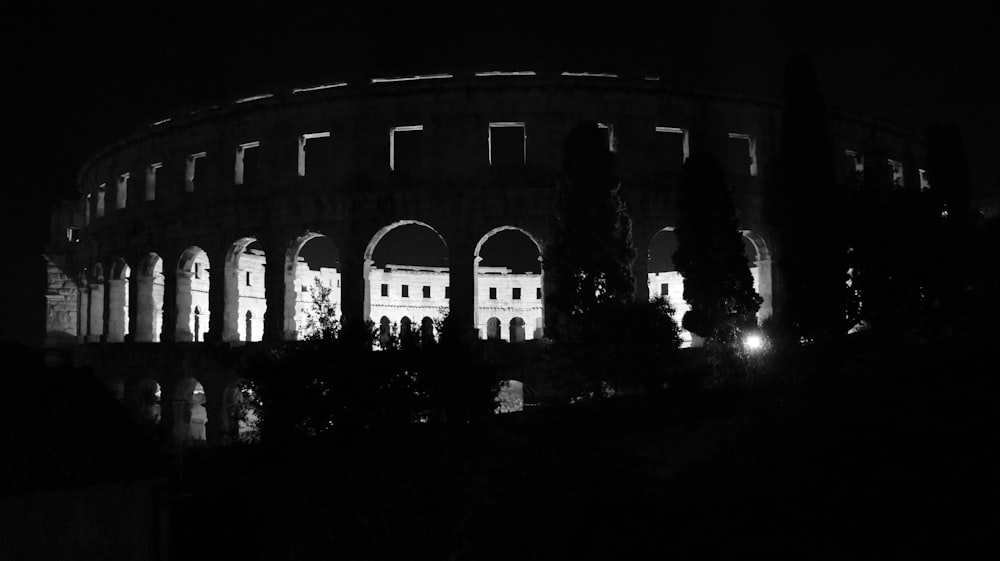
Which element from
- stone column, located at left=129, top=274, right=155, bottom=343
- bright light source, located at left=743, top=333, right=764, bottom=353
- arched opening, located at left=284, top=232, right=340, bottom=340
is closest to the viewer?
bright light source, located at left=743, top=333, right=764, bottom=353

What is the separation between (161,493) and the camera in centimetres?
1619

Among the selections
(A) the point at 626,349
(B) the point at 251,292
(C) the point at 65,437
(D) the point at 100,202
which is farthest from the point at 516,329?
(C) the point at 65,437

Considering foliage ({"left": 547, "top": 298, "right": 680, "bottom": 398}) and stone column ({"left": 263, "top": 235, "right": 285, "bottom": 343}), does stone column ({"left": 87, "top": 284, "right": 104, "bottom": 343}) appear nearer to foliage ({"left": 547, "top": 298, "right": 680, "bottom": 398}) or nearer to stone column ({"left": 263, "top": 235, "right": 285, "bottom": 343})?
stone column ({"left": 263, "top": 235, "right": 285, "bottom": 343})

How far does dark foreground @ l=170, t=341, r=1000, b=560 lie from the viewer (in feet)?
38.5

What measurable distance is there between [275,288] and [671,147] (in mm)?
15863

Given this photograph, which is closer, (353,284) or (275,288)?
(353,284)

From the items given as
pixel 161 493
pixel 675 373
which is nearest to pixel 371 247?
pixel 675 373

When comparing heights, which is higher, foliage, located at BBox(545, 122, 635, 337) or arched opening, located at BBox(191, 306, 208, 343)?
foliage, located at BBox(545, 122, 635, 337)

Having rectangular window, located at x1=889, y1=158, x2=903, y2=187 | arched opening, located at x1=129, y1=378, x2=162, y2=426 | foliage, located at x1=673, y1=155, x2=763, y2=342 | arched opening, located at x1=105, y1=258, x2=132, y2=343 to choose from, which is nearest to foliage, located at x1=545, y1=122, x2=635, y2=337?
foliage, located at x1=673, y1=155, x2=763, y2=342

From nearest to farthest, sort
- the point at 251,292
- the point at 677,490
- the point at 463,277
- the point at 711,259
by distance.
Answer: the point at 677,490, the point at 711,259, the point at 463,277, the point at 251,292

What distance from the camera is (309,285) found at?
1750 inches

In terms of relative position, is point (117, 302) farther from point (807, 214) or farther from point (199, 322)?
point (807, 214)

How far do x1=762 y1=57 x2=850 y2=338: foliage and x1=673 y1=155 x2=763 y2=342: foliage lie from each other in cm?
160

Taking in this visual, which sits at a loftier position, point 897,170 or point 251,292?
point 897,170
